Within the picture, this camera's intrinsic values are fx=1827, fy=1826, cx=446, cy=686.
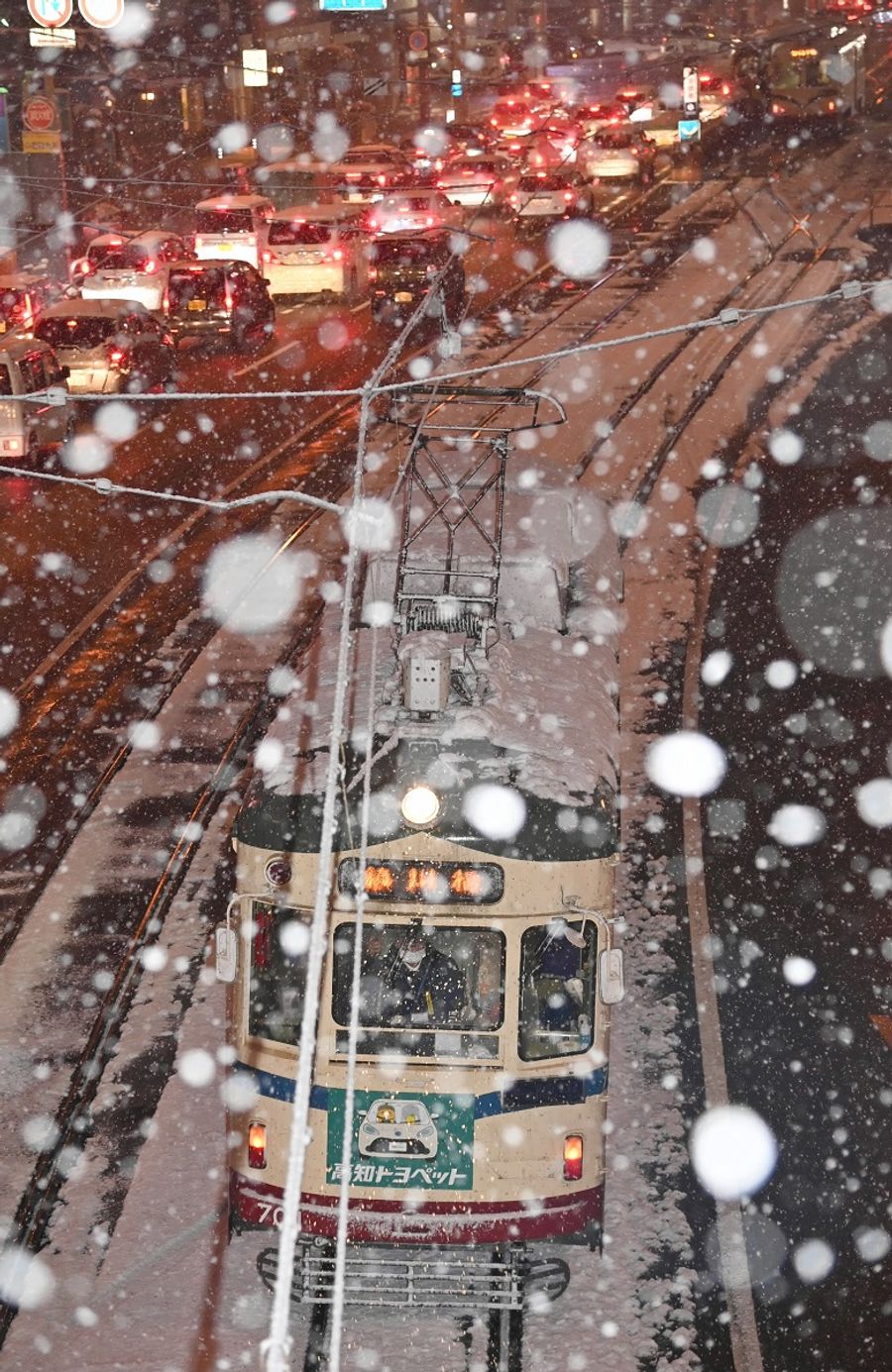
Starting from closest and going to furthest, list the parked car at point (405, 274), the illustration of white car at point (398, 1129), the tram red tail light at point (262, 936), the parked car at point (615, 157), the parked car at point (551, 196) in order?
the illustration of white car at point (398, 1129) → the tram red tail light at point (262, 936) → the parked car at point (405, 274) → the parked car at point (551, 196) → the parked car at point (615, 157)

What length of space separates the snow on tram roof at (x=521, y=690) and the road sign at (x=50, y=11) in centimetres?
2504

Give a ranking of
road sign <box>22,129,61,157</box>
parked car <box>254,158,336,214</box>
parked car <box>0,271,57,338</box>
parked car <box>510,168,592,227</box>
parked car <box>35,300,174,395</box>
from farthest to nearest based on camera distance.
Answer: parked car <box>254,158,336,214</box> < parked car <box>510,168,592,227</box> < road sign <box>22,129,61,157</box> < parked car <box>0,271,57,338</box> < parked car <box>35,300,174,395</box>

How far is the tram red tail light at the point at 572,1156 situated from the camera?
870 cm

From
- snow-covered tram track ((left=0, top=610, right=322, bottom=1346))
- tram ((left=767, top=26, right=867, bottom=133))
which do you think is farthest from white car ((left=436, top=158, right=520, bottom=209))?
snow-covered tram track ((left=0, top=610, right=322, bottom=1346))

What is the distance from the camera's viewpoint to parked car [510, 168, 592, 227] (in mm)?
39406

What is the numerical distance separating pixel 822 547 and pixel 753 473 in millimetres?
2880

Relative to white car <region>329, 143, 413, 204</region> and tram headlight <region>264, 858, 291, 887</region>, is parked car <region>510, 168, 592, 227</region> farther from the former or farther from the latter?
tram headlight <region>264, 858, 291, 887</region>

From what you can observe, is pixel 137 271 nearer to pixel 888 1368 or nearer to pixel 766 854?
pixel 766 854

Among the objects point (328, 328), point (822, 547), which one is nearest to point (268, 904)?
point (822, 547)

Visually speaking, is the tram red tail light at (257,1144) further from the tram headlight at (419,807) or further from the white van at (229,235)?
the white van at (229,235)

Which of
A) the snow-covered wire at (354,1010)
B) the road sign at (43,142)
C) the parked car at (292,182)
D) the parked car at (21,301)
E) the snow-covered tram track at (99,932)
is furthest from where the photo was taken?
the parked car at (292,182)

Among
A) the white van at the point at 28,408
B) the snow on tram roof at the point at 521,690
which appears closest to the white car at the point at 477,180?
the white van at the point at 28,408

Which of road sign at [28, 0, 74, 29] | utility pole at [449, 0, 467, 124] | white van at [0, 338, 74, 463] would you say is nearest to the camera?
white van at [0, 338, 74, 463]

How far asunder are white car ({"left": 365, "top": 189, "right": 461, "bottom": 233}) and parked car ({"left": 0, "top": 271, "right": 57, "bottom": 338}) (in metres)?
6.82
